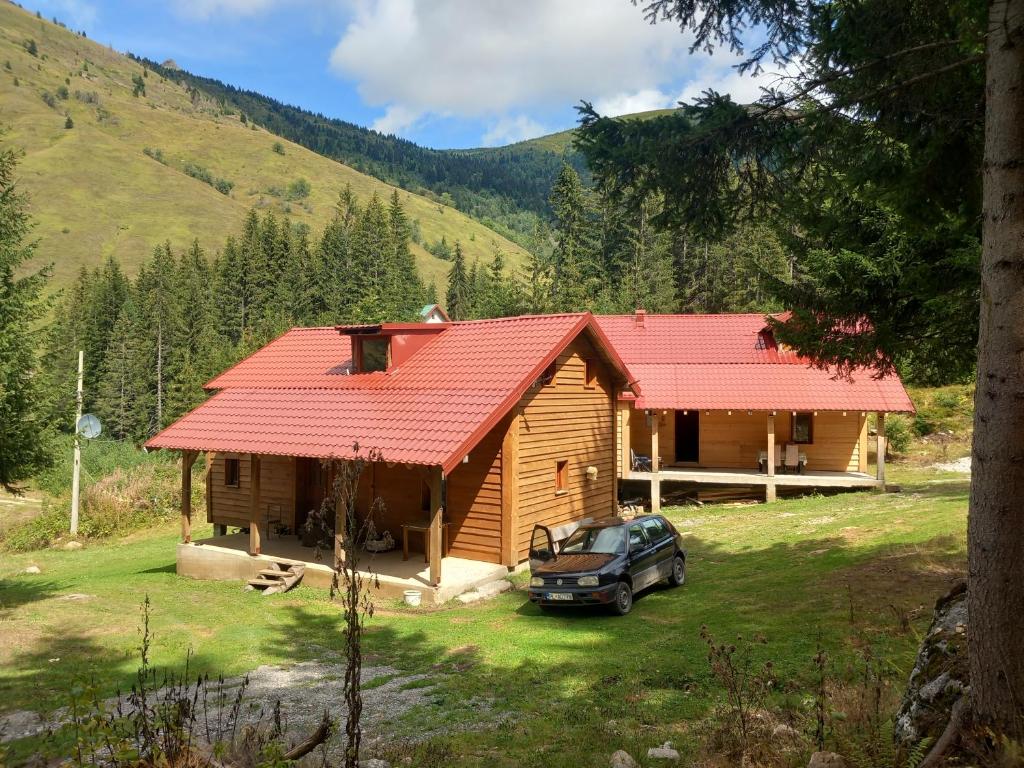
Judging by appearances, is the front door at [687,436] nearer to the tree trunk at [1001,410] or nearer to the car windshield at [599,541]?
the car windshield at [599,541]

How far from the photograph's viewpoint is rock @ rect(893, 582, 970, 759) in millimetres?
5160

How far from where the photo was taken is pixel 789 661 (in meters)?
8.62

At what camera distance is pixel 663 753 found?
613cm

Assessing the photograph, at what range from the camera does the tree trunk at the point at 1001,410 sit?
15.9ft

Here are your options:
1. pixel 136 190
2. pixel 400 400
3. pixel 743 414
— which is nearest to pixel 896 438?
pixel 743 414

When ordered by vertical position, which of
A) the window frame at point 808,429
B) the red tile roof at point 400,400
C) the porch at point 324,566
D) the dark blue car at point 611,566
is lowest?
the porch at point 324,566

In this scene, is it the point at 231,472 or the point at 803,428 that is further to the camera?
the point at 803,428

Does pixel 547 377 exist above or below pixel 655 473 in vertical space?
above

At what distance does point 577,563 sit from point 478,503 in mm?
4282

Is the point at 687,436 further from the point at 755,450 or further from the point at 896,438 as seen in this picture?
the point at 896,438

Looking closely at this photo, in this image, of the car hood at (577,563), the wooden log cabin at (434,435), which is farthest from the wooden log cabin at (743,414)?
the car hood at (577,563)

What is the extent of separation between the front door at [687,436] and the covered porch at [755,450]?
10.2 inches

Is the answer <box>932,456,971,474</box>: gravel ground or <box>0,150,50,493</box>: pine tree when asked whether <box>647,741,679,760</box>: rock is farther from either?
<box>932,456,971,474</box>: gravel ground

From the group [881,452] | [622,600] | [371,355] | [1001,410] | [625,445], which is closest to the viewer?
[1001,410]
